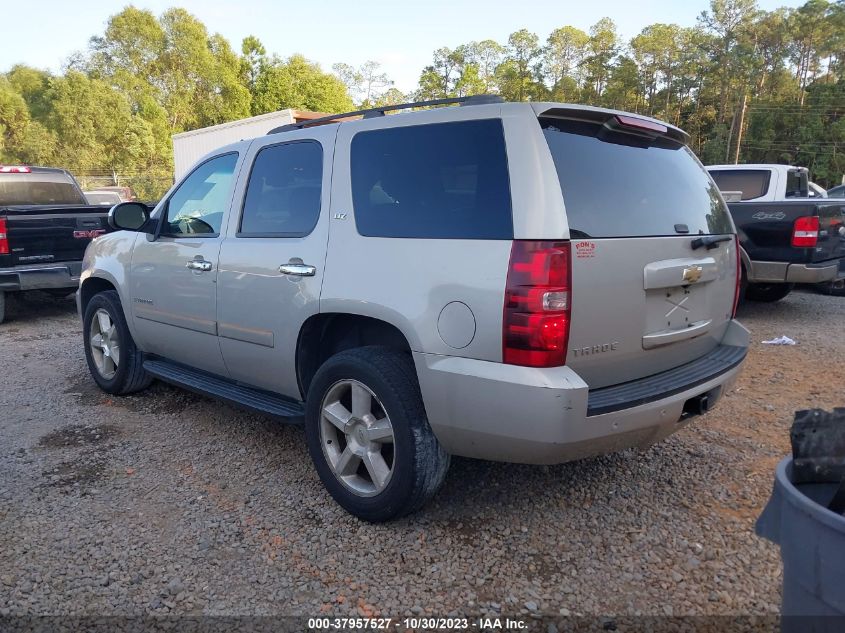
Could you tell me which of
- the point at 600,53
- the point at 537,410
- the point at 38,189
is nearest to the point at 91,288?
the point at 537,410

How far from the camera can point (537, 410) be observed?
2416mm

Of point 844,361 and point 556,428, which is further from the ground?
point 556,428

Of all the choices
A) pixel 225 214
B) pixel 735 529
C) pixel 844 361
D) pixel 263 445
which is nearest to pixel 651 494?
pixel 735 529

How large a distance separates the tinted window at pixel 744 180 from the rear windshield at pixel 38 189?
385 inches

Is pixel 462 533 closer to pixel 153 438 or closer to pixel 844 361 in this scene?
pixel 153 438

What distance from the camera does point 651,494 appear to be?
3314 millimetres

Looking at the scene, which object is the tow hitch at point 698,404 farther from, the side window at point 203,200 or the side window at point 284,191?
the side window at point 203,200

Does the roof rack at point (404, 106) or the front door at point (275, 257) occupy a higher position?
the roof rack at point (404, 106)

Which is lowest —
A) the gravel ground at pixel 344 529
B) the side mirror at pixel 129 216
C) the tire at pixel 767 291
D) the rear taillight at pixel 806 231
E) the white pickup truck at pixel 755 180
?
the gravel ground at pixel 344 529

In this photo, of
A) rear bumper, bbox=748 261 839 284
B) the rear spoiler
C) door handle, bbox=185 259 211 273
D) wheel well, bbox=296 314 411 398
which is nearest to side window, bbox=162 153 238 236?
door handle, bbox=185 259 211 273

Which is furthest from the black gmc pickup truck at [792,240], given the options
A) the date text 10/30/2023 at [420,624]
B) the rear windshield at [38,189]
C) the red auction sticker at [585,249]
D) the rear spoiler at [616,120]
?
the rear windshield at [38,189]

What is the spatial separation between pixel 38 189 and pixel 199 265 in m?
7.52

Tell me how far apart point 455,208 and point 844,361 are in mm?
5026

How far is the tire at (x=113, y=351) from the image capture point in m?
4.82
